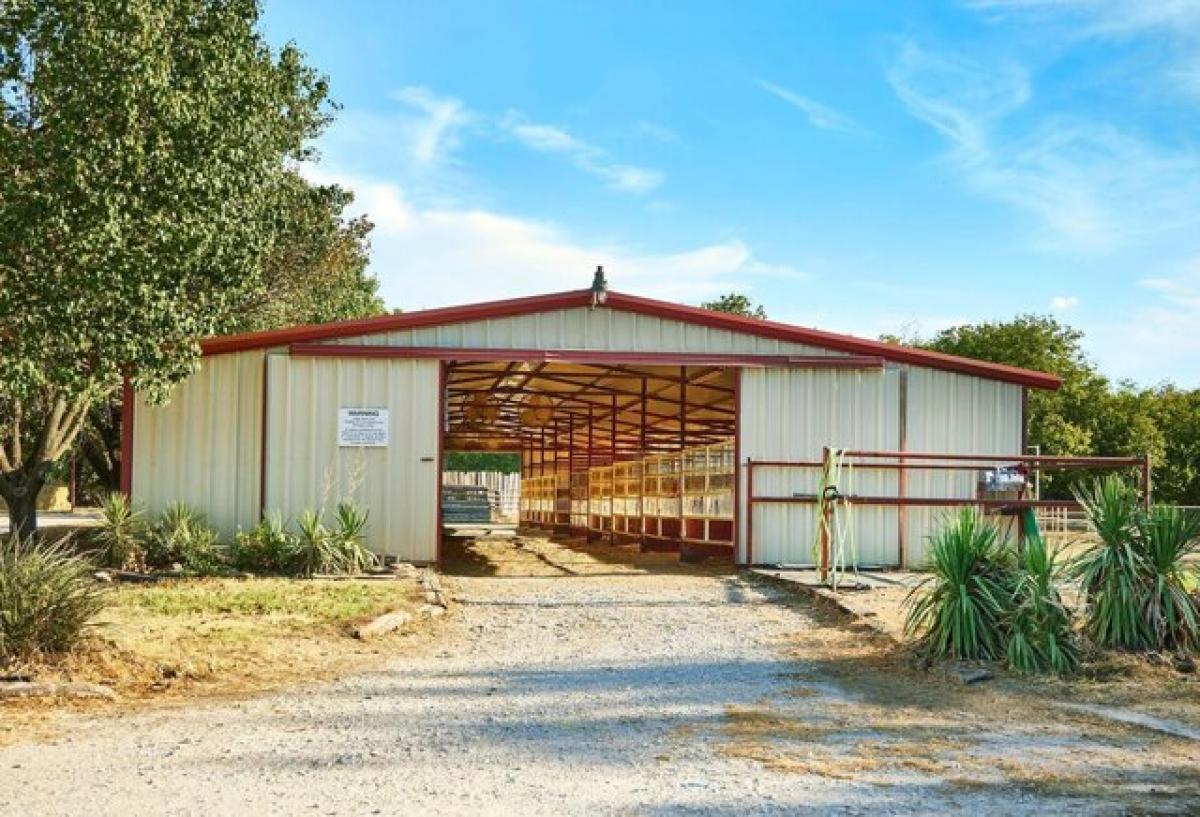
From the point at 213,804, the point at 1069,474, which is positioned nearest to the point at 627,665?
the point at 213,804

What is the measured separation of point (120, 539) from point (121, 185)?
4.53 meters

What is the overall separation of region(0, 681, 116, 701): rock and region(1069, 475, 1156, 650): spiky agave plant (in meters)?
6.97

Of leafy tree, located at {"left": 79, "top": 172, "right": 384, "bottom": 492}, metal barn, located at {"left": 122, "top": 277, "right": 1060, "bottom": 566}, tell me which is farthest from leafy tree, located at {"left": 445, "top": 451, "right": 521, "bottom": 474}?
metal barn, located at {"left": 122, "top": 277, "right": 1060, "bottom": 566}

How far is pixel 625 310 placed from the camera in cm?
1653

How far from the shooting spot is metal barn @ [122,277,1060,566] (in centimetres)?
1580

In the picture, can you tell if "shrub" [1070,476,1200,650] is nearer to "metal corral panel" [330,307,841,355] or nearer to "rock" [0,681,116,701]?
"rock" [0,681,116,701]

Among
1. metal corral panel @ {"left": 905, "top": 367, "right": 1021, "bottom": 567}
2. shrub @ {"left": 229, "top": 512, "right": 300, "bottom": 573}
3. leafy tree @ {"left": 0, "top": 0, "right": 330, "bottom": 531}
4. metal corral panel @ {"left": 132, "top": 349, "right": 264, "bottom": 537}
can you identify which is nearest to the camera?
leafy tree @ {"left": 0, "top": 0, "right": 330, "bottom": 531}

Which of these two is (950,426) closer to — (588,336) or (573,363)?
(588,336)

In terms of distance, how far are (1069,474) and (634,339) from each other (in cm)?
2438

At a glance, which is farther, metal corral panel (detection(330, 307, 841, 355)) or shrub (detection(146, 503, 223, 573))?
metal corral panel (detection(330, 307, 841, 355))

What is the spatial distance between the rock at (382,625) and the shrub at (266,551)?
12.9 feet

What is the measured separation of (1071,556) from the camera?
377 inches

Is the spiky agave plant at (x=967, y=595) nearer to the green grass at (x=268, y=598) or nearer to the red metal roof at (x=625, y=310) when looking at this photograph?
the green grass at (x=268, y=598)

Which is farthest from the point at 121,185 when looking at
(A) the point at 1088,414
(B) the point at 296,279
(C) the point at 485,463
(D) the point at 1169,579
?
(C) the point at 485,463
